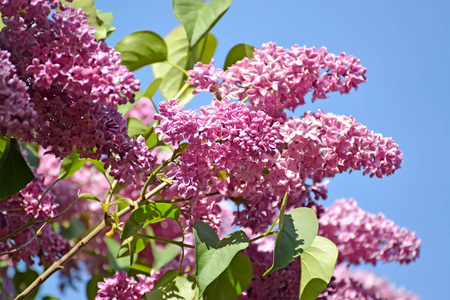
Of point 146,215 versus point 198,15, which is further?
point 198,15

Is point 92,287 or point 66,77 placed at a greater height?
point 66,77

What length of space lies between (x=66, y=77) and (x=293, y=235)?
38 centimetres

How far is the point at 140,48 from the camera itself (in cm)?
115

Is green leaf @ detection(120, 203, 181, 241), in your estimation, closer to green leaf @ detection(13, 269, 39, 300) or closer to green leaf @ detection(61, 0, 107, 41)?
green leaf @ detection(61, 0, 107, 41)

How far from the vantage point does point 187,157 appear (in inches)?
32.2

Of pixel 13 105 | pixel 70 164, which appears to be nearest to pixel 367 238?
pixel 70 164

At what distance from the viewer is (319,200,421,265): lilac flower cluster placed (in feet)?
4.22

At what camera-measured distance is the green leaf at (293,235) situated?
766 mm

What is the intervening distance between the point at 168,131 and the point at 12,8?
0.85 feet

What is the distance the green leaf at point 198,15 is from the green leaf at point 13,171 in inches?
15.5

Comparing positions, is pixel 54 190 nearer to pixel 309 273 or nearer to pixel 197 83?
pixel 197 83

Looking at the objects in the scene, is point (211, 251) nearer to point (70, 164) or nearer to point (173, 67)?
point (70, 164)

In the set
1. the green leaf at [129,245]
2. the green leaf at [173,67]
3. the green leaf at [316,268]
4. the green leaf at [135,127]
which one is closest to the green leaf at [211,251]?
the green leaf at [316,268]

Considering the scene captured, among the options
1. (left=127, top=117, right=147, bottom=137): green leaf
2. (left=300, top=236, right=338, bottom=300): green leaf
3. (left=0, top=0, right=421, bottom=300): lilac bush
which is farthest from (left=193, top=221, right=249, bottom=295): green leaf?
(left=127, top=117, right=147, bottom=137): green leaf
